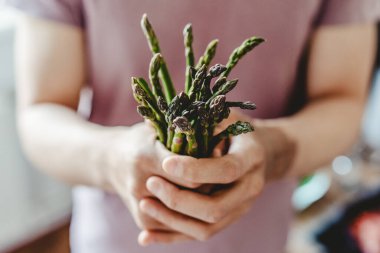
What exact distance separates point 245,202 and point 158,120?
169 millimetres

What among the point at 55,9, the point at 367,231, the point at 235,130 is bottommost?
the point at 367,231

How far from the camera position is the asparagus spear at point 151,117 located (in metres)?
0.42

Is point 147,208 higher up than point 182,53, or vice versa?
point 182,53

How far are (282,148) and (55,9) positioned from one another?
342 mm

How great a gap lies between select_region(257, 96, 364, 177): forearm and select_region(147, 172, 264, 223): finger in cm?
12

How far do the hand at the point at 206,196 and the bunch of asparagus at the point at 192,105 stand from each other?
2 centimetres

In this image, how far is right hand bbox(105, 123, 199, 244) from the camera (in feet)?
1.59

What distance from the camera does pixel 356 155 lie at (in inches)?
71.0

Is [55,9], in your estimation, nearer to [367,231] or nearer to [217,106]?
[217,106]

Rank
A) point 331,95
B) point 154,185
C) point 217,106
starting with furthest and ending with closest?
point 331,95
point 154,185
point 217,106

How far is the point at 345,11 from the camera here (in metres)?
0.66

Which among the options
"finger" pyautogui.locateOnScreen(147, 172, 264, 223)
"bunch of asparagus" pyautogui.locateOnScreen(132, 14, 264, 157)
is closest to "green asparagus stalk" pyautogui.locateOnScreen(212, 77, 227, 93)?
"bunch of asparagus" pyautogui.locateOnScreen(132, 14, 264, 157)

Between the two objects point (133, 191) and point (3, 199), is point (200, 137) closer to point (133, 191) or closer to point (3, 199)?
point (133, 191)

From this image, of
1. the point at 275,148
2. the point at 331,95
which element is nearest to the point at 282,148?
the point at 275,148
